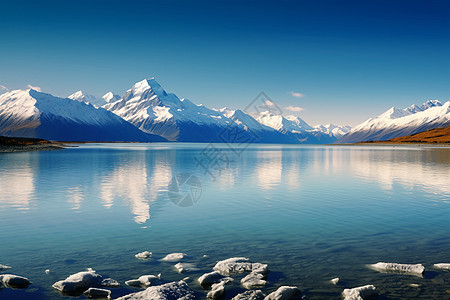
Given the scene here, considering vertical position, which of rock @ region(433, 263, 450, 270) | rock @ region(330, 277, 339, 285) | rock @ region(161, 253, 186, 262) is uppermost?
rock @ region(161, 253, 186, 262)

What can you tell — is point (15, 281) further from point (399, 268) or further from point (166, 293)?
point (399, 268)

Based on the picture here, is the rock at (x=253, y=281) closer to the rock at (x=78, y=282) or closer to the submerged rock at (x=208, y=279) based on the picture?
the submerged rock at (x=208, y=279)

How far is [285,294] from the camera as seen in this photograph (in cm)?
1295

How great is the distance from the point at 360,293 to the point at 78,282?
428 inches

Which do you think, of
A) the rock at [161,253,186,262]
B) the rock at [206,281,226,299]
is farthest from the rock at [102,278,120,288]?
the rock at [206,281,226,299]

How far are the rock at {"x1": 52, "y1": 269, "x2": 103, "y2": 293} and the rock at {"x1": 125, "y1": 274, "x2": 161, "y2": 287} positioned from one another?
123 cm


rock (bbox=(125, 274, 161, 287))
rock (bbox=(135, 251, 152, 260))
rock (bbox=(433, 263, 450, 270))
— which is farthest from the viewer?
rock (bbox=(135, 251, 152, 260))

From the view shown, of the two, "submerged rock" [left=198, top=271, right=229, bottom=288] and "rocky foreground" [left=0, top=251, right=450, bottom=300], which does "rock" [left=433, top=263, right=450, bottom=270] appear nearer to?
"rocky foreground" [left=0, top=251, right=450, bottom=300]

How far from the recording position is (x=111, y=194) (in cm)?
3756

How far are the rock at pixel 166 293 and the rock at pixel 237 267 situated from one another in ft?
7.78

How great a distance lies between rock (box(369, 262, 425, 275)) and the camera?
1534 centimetres

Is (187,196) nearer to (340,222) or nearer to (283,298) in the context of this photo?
(340,222)

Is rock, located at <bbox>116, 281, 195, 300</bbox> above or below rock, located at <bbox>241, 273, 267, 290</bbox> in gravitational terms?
above

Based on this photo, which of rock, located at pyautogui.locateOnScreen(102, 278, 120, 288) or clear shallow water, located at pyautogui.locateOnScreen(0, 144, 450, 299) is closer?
rock, located at pyautogui.locateOnScreen(102, 278, 120, 288)
